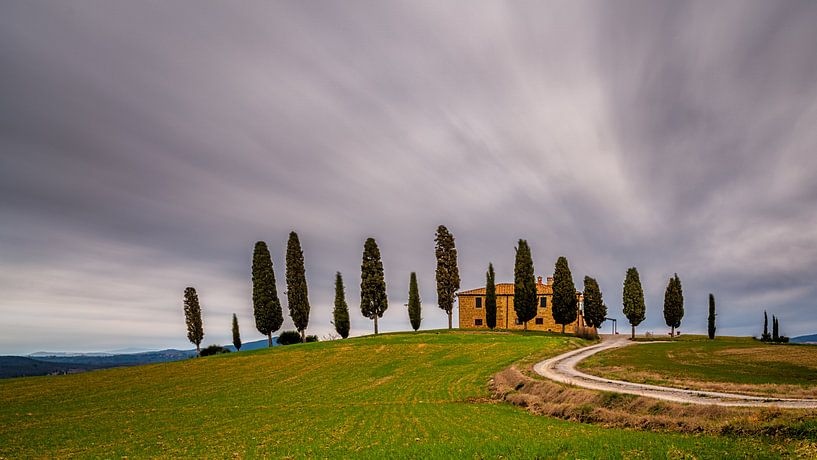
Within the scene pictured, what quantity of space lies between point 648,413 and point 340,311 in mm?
70126

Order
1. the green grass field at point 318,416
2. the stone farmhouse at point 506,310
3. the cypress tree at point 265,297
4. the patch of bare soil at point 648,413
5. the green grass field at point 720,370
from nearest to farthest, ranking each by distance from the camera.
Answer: the patch of bare soil at point 648,413, the green grass field at point 318,416, the green grass field at point 720,370, the cypress tree at point 265,297, the stone farmhouse at point 506,310

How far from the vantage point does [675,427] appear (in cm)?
1855

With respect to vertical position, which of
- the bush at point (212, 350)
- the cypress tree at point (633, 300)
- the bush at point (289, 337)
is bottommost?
the bush at point (212, 350)

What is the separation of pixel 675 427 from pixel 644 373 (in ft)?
57.1

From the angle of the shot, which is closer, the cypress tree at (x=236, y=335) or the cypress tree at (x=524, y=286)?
the cypress tree at (x=524, y=286)

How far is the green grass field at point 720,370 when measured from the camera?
25.1 m

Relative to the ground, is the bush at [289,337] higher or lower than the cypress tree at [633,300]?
lower

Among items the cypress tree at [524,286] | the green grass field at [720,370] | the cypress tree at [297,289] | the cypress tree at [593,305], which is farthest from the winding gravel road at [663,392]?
the cypress tree at [593,305]

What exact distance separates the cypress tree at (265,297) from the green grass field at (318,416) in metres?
22.2

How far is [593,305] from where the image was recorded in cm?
9938

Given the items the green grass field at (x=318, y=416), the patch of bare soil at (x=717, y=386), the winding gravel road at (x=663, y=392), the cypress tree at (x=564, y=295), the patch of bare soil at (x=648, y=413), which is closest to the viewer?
the patch of bare soil at (x=648, y=413)

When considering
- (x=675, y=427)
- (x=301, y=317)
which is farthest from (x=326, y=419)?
(x=301, y=317)

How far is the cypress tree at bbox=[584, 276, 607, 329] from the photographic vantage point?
99438 millimetres

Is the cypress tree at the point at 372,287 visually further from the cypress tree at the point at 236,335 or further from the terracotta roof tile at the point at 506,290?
the cypress tree at the point at 236,335
